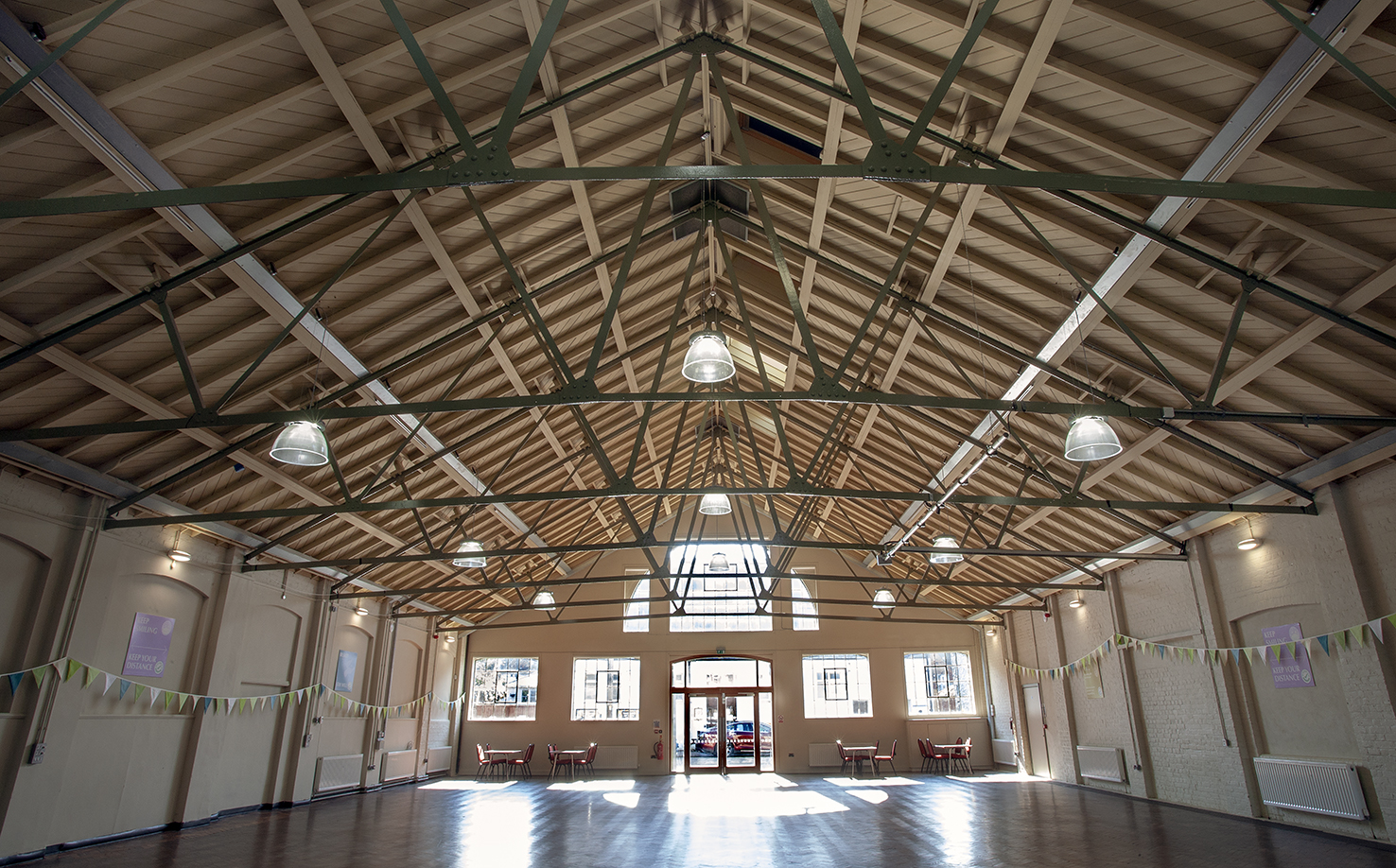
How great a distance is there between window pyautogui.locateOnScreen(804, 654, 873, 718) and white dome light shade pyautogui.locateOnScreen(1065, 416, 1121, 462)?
48.1 feet

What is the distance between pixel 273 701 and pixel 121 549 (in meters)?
4.29

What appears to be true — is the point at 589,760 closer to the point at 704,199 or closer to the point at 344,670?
the point at 344,670

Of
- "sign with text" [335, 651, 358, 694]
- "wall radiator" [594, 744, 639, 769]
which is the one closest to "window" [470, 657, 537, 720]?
"wall radiator" [594, 744, 639, 769]

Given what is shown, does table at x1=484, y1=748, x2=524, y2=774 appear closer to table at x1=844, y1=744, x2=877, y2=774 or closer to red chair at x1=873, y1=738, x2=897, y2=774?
table at x1=844, y1=744, x2=877, y2=774

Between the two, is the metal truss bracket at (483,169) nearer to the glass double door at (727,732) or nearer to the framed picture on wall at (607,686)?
the framed picture on wall at (607,686)

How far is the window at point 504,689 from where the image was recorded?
19.1 m

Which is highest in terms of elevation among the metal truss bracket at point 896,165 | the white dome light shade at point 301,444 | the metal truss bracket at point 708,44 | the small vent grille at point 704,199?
the small vent grille at point 704,199

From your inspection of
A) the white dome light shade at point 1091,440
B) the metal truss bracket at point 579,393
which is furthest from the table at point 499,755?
the white dome light shade at point 1091,440

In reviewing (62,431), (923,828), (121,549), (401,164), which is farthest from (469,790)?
(401,164)

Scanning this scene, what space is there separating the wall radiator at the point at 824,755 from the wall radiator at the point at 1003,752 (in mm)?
3996

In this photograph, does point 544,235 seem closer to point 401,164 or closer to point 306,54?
point 401,164

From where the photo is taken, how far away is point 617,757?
18.3 meters

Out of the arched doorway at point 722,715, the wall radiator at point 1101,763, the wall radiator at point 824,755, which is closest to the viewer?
the wall radiator at point 1101,763

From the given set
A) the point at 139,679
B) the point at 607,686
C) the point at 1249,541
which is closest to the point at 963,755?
the point at 607,686
